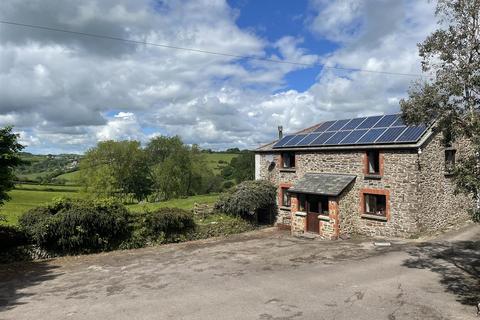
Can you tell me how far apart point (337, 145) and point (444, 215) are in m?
8.02

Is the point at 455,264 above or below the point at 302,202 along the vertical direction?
below

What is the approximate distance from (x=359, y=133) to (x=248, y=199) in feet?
30.3

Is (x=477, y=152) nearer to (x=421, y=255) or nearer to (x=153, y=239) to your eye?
(x=421, y=255)

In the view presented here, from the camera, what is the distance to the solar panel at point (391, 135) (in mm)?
22609

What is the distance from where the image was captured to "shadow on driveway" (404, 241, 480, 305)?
43.8ft

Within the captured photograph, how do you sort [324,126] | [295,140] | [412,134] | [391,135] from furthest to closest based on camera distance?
[324,126] → [295,140] → [391,135] → [412,134]

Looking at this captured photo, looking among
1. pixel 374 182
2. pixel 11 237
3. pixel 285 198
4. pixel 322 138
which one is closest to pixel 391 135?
pixel 374 182

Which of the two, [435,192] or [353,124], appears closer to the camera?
[435,192]

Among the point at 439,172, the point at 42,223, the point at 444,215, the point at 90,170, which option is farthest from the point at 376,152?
the point at 90,170

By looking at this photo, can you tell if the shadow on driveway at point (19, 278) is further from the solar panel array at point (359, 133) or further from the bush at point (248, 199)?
the solar panel array at point (359, 133)

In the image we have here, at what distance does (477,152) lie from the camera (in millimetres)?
10906

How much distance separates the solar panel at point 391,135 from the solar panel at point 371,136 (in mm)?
396

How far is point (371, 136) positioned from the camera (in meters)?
24.2

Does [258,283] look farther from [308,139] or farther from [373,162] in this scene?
[308,139]
